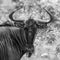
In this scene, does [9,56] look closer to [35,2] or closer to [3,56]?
[3,56]

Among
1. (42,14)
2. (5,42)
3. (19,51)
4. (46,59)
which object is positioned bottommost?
(46,59)

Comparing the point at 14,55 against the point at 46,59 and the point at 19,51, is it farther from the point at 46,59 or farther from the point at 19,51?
the point at 46,59

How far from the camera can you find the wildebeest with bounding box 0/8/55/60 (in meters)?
4.12

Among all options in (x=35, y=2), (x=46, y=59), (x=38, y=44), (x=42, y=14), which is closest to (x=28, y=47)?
(x=46, y=59)

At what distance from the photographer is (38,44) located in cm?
940

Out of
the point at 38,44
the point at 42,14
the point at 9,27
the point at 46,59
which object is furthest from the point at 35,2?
the point at 9,27

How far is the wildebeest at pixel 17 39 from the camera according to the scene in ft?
13.5

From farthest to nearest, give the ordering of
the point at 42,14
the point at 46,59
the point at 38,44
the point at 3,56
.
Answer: the point at 42,14 < the point at 38,44 < the point at 46,59 < the point at 3,56

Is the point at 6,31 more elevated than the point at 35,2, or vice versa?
the point at 6,31

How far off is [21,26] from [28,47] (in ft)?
1.48

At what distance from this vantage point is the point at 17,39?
172 inches

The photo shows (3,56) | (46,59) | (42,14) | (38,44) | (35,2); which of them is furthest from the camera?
(35,2)

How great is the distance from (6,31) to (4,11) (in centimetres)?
799

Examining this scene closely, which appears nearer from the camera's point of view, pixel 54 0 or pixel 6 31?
pixel 6 31
